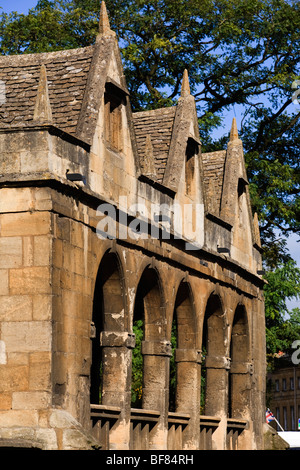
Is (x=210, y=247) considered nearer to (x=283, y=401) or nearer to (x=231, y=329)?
(x=231, y=329)

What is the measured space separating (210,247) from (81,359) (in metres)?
7.26

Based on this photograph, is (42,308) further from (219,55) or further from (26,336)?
(219,55)

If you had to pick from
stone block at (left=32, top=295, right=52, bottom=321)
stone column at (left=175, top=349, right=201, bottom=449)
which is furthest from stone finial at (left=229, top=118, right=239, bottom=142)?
stone block at (left=32, top=295, right=52, bottom=321)

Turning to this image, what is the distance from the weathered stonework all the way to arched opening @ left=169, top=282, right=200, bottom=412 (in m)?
0.03

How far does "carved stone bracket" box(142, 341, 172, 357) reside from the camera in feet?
71.7

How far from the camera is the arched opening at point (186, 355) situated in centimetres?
2347

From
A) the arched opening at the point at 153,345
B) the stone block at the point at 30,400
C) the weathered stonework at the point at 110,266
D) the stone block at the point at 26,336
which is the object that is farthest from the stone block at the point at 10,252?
the arched opening at the point at 153,345

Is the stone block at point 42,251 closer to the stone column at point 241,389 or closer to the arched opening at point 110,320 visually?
the arched opening at point 110,320

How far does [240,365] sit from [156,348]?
578 centimetres

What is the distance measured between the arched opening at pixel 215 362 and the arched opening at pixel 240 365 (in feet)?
5.47

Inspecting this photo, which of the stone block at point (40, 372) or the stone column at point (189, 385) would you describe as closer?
the stone block at point (40, 372)

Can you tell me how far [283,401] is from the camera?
105 m

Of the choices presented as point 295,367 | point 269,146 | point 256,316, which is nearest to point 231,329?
point 256,316

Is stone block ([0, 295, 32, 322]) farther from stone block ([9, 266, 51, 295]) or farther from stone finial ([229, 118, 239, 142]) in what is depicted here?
stone finial ([229, 118, 239, 142])
